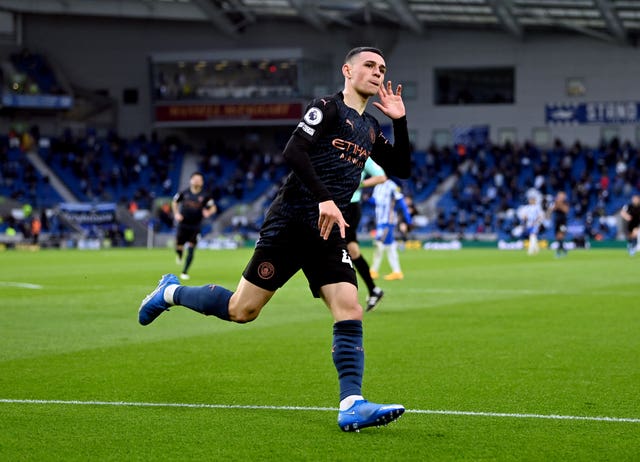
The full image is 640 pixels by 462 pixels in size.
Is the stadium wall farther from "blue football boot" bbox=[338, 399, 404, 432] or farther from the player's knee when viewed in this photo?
"blue football boot" bbox=[338, 399, 404, 432]

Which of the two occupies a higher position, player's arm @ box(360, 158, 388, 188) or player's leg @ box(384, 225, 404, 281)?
player's arm @ box(360, 158, 388, 188)

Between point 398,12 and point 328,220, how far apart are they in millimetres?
56002

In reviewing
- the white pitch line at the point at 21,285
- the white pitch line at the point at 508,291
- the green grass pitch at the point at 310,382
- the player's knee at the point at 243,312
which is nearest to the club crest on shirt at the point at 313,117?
the player's knee at the point at 243,312

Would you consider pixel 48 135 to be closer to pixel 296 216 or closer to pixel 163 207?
pixel 163 207

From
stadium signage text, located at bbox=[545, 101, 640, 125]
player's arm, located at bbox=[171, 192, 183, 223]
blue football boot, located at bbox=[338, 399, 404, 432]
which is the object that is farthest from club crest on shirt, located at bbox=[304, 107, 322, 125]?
stadium signage text, located at bbox=[545, 101, 640, 125]

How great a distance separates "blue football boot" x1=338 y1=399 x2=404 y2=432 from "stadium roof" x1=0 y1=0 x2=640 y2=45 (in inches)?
1986

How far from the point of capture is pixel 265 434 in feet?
22.4

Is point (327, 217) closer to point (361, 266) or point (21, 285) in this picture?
point (361, 266)

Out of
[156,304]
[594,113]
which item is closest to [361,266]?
[156,304]

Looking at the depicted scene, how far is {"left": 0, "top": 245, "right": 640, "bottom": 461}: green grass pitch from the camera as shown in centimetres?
652

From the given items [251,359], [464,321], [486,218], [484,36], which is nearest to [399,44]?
[484,36]

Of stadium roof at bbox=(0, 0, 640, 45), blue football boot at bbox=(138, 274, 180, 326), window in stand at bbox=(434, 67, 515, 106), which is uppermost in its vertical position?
stadium roof at bbox=(0, 0, 640, 45)

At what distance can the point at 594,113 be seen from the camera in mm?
65625

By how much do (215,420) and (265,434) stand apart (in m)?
0.62
